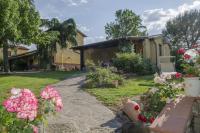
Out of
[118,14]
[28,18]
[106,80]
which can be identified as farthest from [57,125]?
[118,14]

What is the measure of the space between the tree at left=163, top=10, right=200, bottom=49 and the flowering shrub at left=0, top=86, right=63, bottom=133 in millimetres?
46417

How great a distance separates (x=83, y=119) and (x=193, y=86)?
3.19 meters

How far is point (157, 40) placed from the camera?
89.2 ft

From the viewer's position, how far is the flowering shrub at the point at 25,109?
10.7 ft

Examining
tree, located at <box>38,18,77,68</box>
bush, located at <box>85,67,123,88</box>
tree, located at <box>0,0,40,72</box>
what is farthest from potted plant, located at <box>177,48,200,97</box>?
tree, located at <box>38,18,77,68</box>

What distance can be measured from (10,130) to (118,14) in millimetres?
57329

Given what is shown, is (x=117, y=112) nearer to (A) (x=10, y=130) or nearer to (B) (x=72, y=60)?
(A) (x=10, y=130)

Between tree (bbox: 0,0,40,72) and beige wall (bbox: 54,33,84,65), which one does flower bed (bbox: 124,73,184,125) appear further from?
beige wall (bbox: 54,33,84,65)

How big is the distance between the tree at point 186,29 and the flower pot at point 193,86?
4444cm

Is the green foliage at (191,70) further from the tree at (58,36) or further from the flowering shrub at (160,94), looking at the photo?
the tree at (58,36)

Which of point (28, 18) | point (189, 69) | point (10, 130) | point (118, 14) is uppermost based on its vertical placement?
point (118, 14)

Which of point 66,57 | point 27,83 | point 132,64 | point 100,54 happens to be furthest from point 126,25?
point 27,83

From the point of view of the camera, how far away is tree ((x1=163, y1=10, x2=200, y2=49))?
4841 cm

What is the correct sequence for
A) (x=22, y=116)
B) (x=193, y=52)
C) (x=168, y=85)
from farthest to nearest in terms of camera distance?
(x=168, y=85)
(x=193, y=52)
(x=22, y=116)
